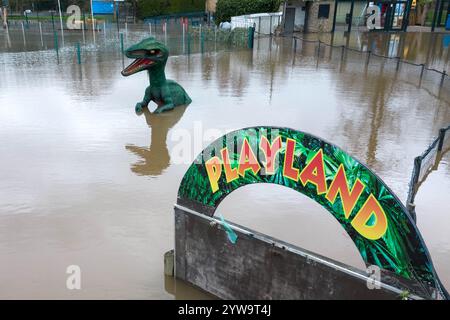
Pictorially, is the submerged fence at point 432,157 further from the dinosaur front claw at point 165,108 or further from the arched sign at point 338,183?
the dinosaur front claw at point 165,108

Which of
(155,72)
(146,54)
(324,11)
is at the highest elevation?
(324,11)

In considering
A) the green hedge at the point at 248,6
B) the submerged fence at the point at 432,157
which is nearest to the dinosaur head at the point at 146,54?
the submerged fence at the point at 432,157

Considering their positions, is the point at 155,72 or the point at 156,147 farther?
the point at 155,72

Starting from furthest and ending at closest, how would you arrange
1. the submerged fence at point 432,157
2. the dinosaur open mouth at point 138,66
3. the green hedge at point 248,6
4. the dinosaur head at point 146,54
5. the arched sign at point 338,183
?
the green hedge at point 248,6 < the dinosaur open mouth at point 138,66 < the dinosaur head at point 146,54 < the submerged fence at point 432,157 < the arched sign at point 338,183

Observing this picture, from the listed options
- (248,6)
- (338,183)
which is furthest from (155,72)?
(248,6)

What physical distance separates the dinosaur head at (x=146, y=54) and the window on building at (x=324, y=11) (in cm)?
2747

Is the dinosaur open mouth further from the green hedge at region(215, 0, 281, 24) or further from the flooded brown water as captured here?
the green hedge at region(215, 0, 281, 24)

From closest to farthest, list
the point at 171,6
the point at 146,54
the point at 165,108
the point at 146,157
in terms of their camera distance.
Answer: the point at 146,157, the point at 146,54, the point at 165,108, the point at 171,6

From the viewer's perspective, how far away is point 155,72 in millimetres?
11703

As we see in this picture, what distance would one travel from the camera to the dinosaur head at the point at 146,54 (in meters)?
11.1

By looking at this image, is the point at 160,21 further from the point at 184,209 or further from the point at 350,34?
the point at 184,209

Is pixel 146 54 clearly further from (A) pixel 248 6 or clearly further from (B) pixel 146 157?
(A) pixel 248 6

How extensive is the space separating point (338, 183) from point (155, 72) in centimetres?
899
